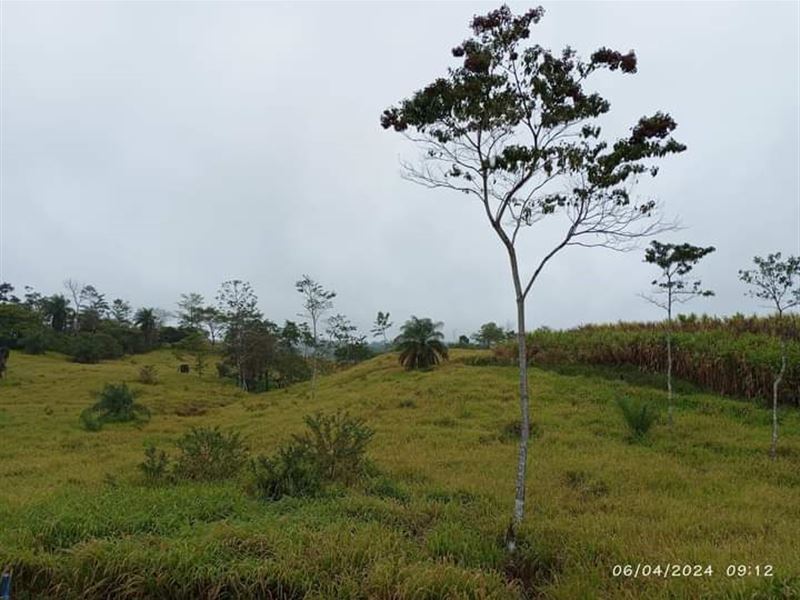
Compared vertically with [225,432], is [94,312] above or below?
above

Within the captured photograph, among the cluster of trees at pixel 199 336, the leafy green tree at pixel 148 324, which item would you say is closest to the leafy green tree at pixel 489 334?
the cluster of trees at pixel 199 336

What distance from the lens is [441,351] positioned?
25.0 metres

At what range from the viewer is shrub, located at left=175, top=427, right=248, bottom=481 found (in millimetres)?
8000

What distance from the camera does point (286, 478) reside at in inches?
281

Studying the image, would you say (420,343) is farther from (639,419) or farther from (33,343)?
(33,343)

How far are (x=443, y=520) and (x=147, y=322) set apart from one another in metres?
58.1

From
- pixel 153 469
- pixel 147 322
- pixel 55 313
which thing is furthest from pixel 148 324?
pixel 153 469

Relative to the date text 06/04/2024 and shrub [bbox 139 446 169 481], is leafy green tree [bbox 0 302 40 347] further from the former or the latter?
the date text 06/04/2024

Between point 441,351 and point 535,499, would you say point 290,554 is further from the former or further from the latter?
point 441,351

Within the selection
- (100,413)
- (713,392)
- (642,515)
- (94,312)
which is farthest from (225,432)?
(94,312)

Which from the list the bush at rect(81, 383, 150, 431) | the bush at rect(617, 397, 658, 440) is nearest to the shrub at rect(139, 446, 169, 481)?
the bush at rect(617, 397, 658, 440)

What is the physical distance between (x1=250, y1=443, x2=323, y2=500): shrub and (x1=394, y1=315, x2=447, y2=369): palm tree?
56.8 feet

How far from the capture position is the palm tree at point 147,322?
5679 cm

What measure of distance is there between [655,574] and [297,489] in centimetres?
427
